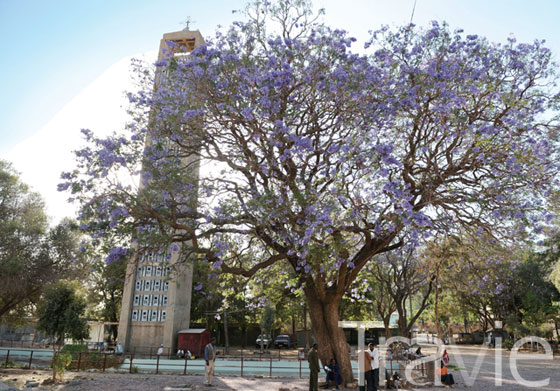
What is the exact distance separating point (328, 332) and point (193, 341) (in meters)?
14.8

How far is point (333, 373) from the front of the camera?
11953mm

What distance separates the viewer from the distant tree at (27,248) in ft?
69.6

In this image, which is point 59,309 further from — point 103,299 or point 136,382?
point 103,299

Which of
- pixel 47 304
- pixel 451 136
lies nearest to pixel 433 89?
pixel 451 136

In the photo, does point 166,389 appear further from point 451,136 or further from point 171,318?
point 171,318

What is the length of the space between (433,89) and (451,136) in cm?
140

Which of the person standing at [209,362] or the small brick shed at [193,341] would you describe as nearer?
the person standing at [209,362]

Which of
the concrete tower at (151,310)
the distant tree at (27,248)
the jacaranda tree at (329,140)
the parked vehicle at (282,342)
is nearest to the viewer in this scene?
the jacaranda tree at (329,140)

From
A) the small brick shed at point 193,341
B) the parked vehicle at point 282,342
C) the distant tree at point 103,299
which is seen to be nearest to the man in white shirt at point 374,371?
the small brick shed at point 193,341

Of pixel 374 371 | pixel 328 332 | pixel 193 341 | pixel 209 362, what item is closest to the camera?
pixel 374 371

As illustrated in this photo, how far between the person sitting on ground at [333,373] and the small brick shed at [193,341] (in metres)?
14.6

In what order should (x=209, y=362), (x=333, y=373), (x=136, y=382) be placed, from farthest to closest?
1. (x=136, y=382)
2. (x=209, y=362)
3. (x=333, y=373)

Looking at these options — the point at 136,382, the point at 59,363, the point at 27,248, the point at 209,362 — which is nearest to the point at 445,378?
the point at 209,362

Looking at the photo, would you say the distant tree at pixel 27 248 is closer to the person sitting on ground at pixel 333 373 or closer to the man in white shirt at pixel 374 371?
the person sitting on ground at pixel 333 373
